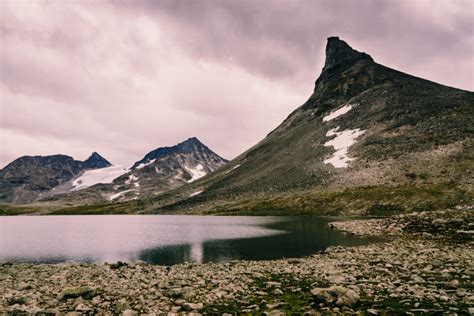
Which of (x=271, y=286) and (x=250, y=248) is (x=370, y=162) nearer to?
(x=250, y=248)

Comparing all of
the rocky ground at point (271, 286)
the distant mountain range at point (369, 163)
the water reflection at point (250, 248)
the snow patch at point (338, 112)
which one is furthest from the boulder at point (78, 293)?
the snow patch at point (338, 112)

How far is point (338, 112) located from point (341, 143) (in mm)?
44968

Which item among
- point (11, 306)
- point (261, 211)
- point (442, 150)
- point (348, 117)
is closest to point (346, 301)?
point (11, 306)

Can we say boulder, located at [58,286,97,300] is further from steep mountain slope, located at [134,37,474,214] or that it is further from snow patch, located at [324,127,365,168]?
snow patch, located at [324,127,365,168]

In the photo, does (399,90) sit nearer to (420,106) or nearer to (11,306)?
(420,106)

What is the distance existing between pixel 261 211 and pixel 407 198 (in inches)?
1895

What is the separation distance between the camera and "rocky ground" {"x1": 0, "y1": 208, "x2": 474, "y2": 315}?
708 inches

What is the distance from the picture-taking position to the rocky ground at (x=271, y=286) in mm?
17984

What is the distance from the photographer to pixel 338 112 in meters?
194

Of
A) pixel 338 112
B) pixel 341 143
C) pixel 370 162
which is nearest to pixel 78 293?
pixel 370 162

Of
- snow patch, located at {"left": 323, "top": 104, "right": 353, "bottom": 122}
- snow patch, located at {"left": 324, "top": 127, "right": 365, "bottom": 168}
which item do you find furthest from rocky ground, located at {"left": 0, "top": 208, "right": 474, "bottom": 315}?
snow patch, located at {"left": 323, "top": 104, "right": 353, "bottom": 122}

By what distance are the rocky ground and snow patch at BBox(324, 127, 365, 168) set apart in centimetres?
10357

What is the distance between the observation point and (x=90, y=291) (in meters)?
21.1

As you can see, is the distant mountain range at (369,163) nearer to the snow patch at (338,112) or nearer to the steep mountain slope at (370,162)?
the steep mountain slope at (370,162)
